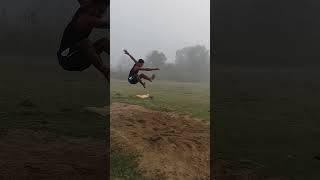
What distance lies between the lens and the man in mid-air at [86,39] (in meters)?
9.30

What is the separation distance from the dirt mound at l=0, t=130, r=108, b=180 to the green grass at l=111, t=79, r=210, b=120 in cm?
112

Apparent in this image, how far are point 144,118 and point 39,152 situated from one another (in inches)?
82.8

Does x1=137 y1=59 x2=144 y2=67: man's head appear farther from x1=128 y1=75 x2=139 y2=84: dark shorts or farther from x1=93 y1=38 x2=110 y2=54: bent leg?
x1=93 y1=38 x2=110 y2=54: bent leg

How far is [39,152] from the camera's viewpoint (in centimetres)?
906

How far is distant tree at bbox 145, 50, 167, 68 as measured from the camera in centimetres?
941

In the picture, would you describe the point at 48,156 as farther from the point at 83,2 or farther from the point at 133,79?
the point at 83,2

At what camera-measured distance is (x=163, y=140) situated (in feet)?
30.8

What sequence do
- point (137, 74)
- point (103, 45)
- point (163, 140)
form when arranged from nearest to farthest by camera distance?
point (103, 45) < point (163, 140) < point (137, 74)

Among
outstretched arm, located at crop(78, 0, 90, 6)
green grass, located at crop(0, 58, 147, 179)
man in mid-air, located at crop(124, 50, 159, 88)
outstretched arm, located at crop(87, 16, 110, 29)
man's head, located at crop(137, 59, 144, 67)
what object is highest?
outstretched arm, located at crop(78, 0, 90, 6)

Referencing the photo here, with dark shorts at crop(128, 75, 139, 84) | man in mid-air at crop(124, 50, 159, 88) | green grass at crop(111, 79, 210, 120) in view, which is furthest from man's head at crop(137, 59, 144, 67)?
green grass at crop(111, 79, 210, 120)
